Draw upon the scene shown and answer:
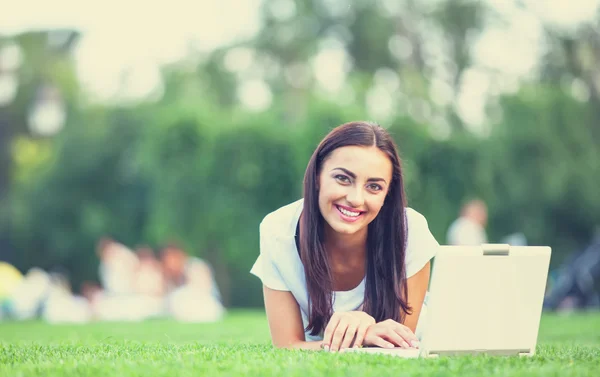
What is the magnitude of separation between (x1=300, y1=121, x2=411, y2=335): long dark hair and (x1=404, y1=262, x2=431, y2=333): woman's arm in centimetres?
8

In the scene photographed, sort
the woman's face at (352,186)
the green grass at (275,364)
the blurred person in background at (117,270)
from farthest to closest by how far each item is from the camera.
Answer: the blurred person in background at (117,270) < the woman's face at (352,186) < the green grass at (275,364)

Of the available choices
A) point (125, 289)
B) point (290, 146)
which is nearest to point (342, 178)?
point (125, 289)

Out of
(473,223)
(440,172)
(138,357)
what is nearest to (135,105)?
(440,172)

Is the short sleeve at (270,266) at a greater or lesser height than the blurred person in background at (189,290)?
greater

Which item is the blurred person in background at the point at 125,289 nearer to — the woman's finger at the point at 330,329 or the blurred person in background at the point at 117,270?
the blurred person in background at the point at 117,270

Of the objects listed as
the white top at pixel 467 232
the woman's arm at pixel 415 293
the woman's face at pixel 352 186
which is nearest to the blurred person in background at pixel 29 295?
the white top at pixel 467 232

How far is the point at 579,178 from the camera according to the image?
2739cm

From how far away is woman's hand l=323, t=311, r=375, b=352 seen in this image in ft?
17.2

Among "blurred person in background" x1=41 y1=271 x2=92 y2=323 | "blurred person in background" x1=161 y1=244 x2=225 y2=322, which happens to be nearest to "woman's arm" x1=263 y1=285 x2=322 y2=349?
"blurred person in background" x1=161 y1=244 x2=225 y2=322

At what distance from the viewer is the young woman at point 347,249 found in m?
→ 5.51

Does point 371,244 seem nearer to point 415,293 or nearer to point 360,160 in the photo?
point 415,293

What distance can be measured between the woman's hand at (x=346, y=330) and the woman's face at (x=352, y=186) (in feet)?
1.75

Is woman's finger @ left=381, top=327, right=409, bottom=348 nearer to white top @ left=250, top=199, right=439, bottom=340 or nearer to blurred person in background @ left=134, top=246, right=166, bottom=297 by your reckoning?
white top @ left=250, top=199, right=439, bottom=340

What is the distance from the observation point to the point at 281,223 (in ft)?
19.4
